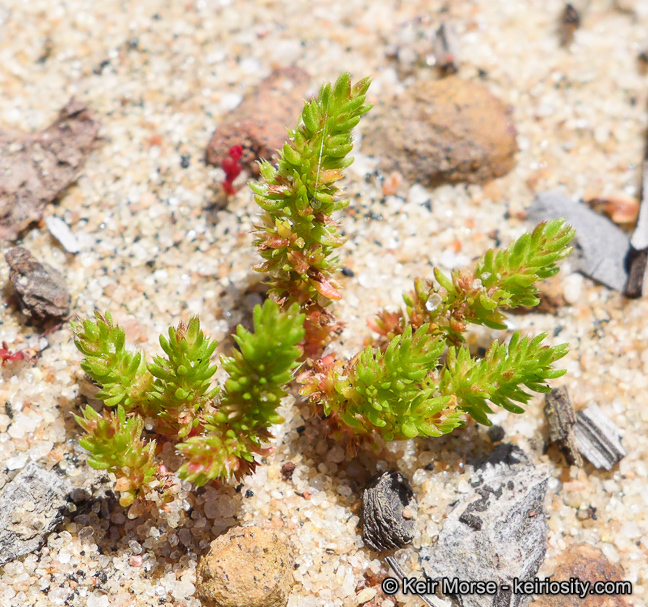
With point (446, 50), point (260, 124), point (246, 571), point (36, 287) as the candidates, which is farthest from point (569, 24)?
point (246, 571)

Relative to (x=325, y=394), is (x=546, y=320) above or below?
below

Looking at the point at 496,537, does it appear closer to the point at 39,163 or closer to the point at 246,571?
the point at 246,571

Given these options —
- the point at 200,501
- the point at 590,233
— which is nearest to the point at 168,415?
the point at 200,501

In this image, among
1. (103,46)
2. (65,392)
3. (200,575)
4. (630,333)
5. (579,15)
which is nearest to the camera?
(200,575)

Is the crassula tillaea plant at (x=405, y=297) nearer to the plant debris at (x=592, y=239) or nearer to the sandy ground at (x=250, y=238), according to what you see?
the sandy ground at (x=250, y=238)

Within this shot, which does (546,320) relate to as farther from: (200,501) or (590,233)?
(200,501)

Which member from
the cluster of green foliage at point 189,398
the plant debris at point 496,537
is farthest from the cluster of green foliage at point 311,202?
the plant debris at point 496,537

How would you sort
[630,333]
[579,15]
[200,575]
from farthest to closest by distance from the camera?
[579,15] → [630,333] → [200,575]
